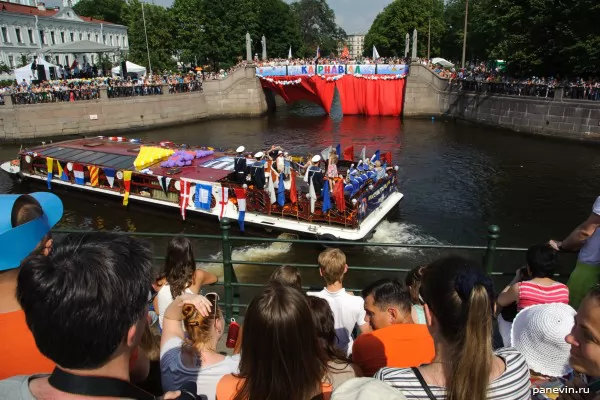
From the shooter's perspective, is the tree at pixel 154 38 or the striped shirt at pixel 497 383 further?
the tree at pixel 154 38

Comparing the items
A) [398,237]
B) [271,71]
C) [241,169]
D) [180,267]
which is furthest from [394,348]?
[271,71]

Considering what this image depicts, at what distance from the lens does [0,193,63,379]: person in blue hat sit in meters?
2.14

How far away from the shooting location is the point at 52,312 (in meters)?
1.47

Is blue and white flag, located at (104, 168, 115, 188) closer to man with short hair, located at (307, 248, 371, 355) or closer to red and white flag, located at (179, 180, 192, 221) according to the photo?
red and white flag, located at (179, 180, 192, 221)

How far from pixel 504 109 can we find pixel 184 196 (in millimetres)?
24572

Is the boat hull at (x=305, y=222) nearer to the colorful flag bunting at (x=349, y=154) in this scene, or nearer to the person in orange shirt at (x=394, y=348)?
the colorful flag bunting at (x=349, y=154)

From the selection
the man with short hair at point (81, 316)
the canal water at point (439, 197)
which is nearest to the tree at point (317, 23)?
the canal water at point (439, 197)

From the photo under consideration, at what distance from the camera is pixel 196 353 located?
2.67 m

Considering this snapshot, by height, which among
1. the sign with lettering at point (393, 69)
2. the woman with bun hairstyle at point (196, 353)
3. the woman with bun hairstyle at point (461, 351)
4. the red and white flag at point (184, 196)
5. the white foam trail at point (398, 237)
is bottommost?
the white foam trail at point (398, 237)

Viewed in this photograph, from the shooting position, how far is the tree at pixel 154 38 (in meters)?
55.0

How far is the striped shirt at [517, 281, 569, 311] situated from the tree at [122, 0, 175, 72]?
185 feet

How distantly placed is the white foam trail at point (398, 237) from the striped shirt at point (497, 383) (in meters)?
11.0

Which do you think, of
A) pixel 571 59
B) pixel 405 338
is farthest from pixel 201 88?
pixel 405 338

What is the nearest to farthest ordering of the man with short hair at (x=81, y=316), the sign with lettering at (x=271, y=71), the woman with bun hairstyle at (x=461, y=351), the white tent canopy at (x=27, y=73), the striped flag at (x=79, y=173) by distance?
1. the man with short hair at (x=81, y=316)
2. the woman with bun hairstyle at (x=461, y=351)
3. the striped flag at (x=79, y=173)
4. the white tent canopy at (x=27, y=73)
5. the sign with lettering at (x=271, y=71)
